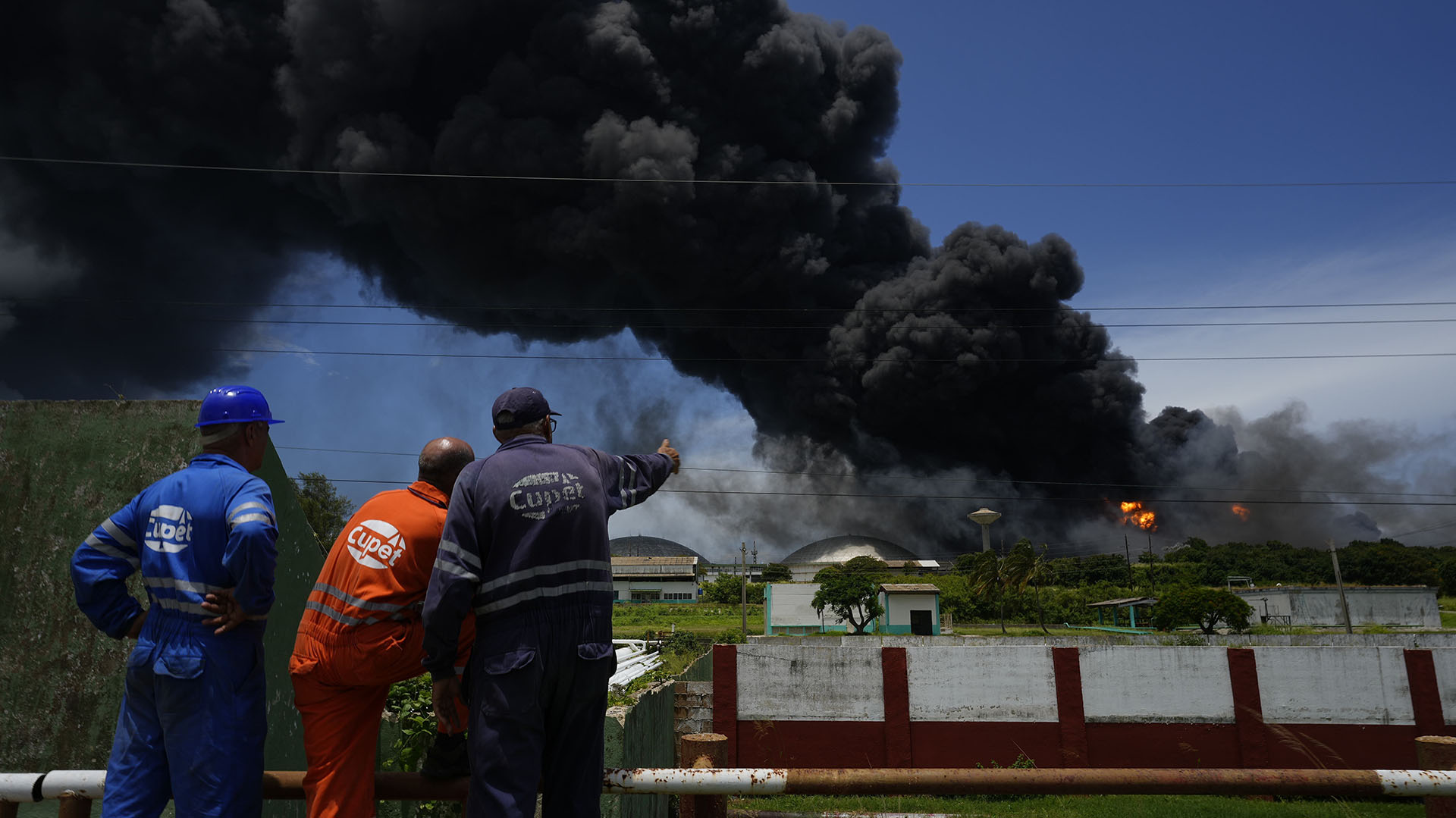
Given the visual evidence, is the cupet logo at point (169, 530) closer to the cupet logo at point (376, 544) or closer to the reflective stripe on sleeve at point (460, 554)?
the cupet logo at point (376, 544)

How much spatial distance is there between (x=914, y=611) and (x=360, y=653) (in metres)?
38.0

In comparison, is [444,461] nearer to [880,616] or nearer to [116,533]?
[116,533]

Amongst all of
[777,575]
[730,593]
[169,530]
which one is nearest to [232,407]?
[169,530]

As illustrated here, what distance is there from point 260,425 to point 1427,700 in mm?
21633

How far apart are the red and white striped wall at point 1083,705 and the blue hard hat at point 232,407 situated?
51.3ft

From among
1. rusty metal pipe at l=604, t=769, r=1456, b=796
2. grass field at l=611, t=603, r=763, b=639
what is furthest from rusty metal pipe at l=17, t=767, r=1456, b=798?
grass field at l=611, t=603, r=763, b=639

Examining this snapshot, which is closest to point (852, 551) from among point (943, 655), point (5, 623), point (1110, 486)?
point (1110, 486)

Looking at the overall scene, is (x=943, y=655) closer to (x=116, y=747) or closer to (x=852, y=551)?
(x=116, y=747)

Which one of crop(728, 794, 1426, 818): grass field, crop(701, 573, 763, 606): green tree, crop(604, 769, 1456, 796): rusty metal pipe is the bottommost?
crop(728, 794, 1426, 818): grass field

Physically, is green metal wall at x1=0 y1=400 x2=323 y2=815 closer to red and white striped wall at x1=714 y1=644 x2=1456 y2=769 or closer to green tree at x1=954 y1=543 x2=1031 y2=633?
red and white striped wall at x1=714 y1=644 x2=1456 y2=769

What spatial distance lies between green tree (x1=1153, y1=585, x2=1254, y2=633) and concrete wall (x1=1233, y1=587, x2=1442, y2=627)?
30.9 feet

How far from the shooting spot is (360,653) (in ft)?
7.43

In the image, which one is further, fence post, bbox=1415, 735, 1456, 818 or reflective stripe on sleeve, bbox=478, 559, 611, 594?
fence post, bbox=1415, 735, 1456, 818

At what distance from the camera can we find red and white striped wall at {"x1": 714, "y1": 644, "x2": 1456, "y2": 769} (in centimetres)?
1709
